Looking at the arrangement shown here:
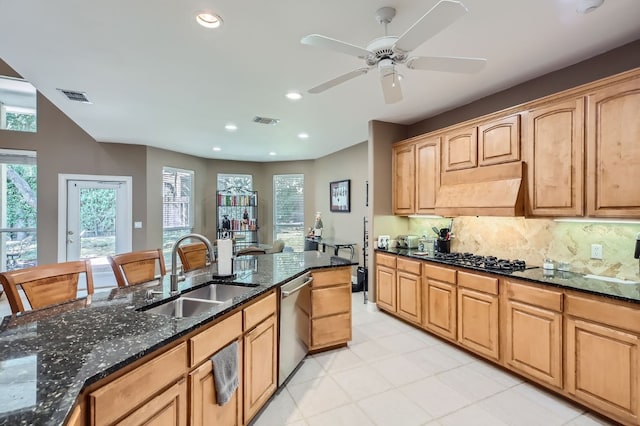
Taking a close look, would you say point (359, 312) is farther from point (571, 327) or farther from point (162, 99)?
point (162, 99)

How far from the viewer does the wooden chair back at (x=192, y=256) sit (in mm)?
3096

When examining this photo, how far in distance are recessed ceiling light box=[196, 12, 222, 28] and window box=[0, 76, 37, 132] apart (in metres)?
5.12

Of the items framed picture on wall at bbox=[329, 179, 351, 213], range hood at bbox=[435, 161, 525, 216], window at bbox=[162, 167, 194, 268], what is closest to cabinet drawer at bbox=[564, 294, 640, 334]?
range hood at bbox=[435, 161, 525, 216]

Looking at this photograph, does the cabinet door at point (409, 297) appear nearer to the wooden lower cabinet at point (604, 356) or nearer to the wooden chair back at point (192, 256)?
the wooden lower cabinet at point (604, 356)

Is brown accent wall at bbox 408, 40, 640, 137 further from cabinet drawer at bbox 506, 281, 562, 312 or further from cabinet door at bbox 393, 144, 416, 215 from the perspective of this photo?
cabinet drawer at bbox 506, 281, 562, 312

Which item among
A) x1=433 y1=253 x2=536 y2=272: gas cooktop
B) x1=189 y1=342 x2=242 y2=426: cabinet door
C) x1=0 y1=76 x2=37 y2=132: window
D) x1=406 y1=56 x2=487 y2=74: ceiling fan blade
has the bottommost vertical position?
x1=189 y1=342 x2=242 y2=426: cabinet door

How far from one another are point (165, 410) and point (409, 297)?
2.98m

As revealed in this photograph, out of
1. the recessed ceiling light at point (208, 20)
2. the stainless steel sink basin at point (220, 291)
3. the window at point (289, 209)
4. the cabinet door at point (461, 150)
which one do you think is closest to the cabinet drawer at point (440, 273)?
the cabinet door at point (461, 150)

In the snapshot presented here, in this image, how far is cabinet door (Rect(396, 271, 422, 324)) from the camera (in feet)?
11.7

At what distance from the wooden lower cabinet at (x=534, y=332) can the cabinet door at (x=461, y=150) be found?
1393 mm

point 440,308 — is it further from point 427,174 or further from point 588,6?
point 588,6

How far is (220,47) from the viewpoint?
7.68 feet

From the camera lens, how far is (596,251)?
2557 mm

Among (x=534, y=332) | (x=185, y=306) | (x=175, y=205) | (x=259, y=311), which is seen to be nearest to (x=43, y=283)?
(x=185, y=306)
